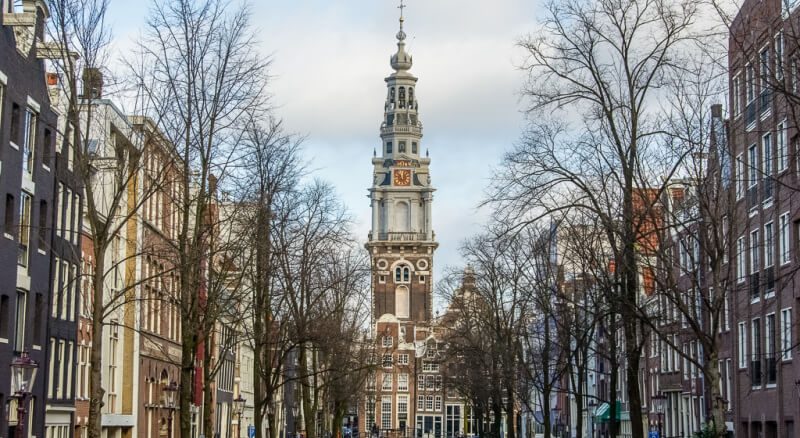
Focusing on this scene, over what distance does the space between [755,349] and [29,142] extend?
3156 cm

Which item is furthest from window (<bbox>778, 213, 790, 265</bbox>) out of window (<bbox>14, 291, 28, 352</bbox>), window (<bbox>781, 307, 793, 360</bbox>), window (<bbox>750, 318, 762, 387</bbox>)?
window (<bbox>14, 291, 28, 352</bbox>)

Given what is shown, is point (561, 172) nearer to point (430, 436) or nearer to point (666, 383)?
point (666, 383)

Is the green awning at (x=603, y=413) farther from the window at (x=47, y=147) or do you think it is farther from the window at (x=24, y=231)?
the window at (x=24, y=231)

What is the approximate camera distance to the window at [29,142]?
45.3m

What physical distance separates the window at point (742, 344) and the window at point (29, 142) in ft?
103

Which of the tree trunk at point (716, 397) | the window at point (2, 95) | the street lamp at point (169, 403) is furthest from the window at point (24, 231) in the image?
the tree trunk at point (716, 397)

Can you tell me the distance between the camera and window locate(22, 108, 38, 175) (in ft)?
149

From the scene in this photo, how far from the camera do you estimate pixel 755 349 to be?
53188 mm

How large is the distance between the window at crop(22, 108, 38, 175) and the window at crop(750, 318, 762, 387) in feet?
101

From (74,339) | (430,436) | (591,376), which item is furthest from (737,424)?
(430,436)

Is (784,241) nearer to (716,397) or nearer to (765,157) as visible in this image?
(765,157)

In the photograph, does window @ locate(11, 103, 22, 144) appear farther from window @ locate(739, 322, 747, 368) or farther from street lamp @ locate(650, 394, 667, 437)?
street lamp @ locate(650, 394, 667, 437)

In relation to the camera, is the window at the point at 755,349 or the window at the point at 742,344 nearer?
the window at the point at 755,349

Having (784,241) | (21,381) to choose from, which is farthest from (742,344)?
(21,381)
